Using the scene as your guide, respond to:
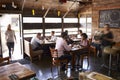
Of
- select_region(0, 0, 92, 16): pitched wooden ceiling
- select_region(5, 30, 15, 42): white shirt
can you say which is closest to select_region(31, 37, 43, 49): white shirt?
select_region(5, 30, 15, 42): white shirt

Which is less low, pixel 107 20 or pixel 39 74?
pixel 107 20

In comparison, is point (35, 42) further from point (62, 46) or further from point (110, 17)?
point (110, 17)

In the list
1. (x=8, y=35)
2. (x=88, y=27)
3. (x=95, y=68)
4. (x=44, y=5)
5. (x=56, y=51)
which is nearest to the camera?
(x=56, y=51)

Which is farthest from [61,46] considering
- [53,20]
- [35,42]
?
[53,20]

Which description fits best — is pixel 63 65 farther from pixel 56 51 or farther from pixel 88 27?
pixel 88 27

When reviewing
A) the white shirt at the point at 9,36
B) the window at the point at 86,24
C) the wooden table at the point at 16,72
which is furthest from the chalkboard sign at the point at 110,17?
the wooden table at the point at 16,72

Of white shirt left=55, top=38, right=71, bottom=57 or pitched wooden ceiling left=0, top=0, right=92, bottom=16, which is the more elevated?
pitched wooden ceiling left=0, top=0, right=92, bottom=16

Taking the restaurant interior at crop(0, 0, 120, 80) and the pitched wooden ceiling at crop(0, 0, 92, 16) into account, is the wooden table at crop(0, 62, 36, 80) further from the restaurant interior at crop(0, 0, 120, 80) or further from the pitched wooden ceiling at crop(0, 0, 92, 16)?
the pitched wooden ceiling at crop(0, 0, 92, 16)

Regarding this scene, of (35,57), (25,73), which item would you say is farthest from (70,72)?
(25,73)

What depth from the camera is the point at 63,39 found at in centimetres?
447

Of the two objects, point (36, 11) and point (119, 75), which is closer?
point (119, 75)

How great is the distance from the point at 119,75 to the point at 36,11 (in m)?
5.00

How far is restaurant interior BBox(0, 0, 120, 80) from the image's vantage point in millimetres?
4582

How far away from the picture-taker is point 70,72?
4.88 m
